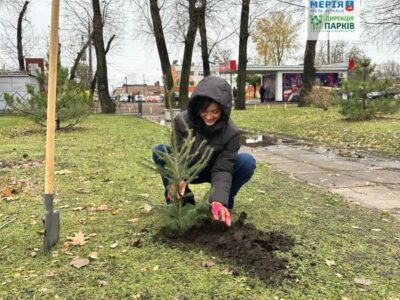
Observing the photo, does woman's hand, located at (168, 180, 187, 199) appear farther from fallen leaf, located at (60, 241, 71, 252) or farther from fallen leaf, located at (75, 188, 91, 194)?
fallen leaf, located at (75, 188, 91, 194)

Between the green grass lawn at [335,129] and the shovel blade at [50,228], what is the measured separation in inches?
306

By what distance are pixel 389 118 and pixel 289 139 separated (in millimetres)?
4652

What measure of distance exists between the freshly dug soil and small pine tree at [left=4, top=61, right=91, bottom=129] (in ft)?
32.6

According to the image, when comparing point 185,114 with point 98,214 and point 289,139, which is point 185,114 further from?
point 289,139

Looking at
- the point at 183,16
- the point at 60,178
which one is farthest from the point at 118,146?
the point at 183,16

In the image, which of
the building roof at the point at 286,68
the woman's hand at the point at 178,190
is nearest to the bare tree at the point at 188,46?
the building roof at the point at 286,68

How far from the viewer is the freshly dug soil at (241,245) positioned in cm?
307

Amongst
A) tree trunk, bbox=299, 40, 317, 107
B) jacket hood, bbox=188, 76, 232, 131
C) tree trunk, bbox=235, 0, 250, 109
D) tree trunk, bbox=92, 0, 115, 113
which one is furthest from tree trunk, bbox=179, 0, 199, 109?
jacket hood, bbox=188, 76, 232, 131

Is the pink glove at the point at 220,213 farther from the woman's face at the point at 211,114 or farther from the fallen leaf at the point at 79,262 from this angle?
the fallen leaf at the point at 79,262

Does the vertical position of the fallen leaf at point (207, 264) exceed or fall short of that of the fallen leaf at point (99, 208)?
it falls short

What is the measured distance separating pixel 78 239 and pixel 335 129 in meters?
11.8

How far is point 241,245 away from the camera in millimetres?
3275

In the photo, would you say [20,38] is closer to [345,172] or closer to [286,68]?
[286,68]

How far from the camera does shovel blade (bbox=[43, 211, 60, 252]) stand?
11.2 feet
